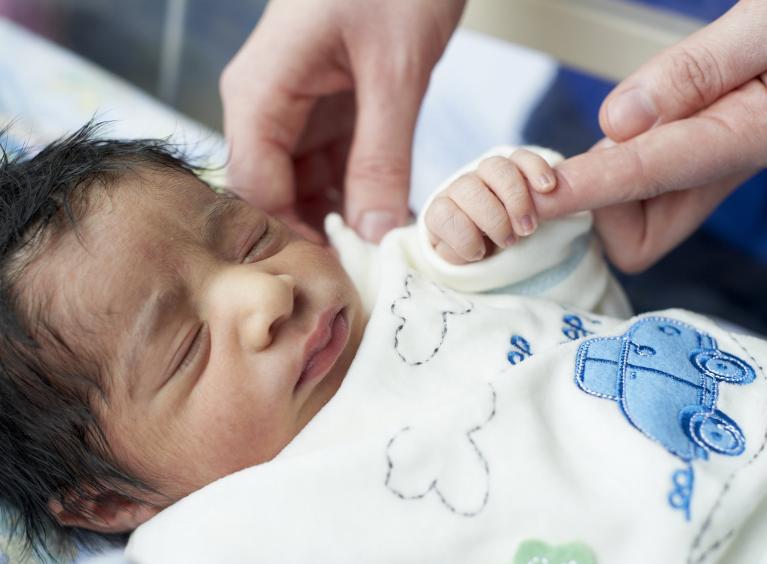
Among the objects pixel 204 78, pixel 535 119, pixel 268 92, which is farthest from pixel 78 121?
pixel 535 119

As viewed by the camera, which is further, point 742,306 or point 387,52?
point 742,306

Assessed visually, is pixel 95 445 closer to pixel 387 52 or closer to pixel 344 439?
pixel 344 439

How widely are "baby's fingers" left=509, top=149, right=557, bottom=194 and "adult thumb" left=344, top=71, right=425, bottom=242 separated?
0.93ft

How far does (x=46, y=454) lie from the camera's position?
2.79 feet

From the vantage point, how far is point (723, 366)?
87cm

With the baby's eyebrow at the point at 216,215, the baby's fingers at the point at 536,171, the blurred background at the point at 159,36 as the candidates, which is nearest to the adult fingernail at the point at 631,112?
the baby's fingers at the point at 536,171

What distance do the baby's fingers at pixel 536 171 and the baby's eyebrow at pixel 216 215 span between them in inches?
12.6

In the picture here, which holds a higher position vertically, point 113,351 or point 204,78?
point 113,351

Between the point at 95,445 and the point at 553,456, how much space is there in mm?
446

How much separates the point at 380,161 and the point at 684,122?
0.42 metres

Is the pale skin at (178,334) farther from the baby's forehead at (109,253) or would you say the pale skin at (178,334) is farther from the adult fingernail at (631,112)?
the adult fingernail at (631,112)

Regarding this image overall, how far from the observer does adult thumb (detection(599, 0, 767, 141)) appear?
0.96 meters

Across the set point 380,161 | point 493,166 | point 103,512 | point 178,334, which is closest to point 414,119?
point 380,161

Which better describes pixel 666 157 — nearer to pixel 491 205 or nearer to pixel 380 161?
pixel 491 205
